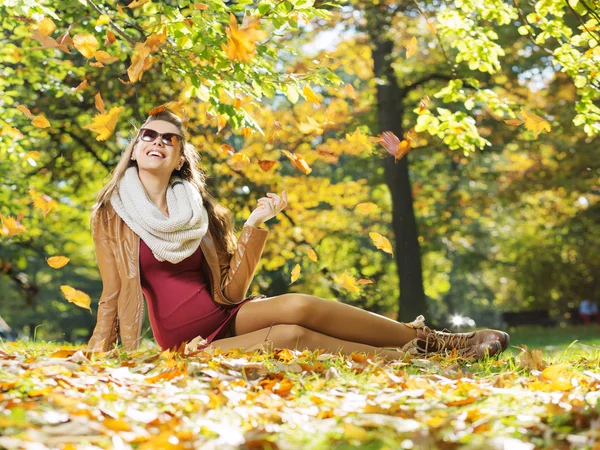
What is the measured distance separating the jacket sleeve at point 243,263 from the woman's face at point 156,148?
0.64 meters

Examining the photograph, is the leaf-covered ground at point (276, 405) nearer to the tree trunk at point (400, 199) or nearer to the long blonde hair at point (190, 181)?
the long blonde hair at point (190, 181)

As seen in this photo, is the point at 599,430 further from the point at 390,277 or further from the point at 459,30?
the point at 390,277

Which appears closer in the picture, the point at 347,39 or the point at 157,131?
the point at 157,131

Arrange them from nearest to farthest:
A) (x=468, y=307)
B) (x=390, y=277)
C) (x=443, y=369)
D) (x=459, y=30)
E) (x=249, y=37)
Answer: (x=443, y=369)
(x=249, y=37)
(x=459, y=30)
(x=390, y=277)
(x=468, y=307)

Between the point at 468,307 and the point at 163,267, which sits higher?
the point at 163,267

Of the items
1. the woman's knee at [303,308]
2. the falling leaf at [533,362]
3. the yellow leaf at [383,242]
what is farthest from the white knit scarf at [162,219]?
the falling leaf at [533,362]

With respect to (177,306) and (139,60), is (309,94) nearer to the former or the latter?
(139,60)

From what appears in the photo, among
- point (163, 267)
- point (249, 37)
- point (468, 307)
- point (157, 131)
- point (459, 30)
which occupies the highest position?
point (459, 30)

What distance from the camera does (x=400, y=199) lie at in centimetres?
1279

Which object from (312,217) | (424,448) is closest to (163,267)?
(424,448)

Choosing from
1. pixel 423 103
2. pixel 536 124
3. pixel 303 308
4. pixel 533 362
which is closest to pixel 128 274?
pixel 303 308

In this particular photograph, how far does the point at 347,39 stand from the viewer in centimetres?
1439

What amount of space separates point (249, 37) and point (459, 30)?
292 cm

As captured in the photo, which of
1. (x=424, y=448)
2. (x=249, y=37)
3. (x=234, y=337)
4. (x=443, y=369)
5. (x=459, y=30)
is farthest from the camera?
(x=459, y=30)
